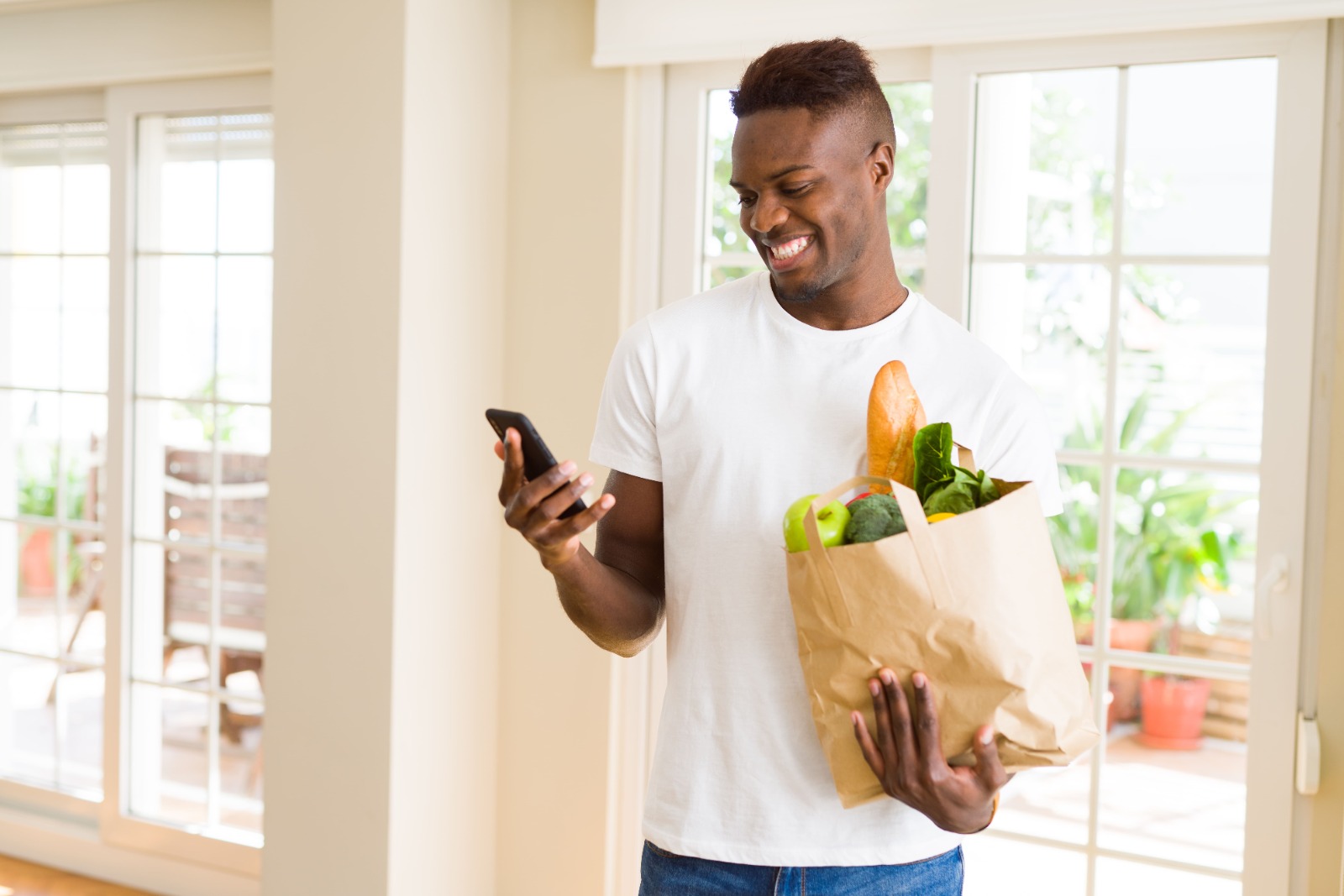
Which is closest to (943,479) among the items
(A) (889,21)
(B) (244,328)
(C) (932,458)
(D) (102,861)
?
(C) (932,458)

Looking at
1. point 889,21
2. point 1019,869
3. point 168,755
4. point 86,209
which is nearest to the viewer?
point 889,21

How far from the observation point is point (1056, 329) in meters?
3.33

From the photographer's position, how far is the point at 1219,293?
2.43 meters

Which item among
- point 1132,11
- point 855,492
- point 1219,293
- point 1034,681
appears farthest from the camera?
point 1219,293

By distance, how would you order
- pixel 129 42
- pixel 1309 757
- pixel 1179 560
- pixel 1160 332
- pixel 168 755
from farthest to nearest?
pixel 1179 560 < pixel 168 755 < pixel 129 42 < pixel 1160 332 < pixel 1309 757

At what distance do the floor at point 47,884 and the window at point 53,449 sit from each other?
0.77 feet

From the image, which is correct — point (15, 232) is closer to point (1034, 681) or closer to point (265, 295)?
point (265, 295)

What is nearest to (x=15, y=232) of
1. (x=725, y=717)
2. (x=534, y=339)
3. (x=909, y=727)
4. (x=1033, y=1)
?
(x=534, y=339)

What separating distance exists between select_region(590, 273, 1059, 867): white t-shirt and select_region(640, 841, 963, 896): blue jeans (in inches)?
0.9

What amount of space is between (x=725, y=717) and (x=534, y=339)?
1.75 metres

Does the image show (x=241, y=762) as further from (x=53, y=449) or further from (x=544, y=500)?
(x=544, y=500)

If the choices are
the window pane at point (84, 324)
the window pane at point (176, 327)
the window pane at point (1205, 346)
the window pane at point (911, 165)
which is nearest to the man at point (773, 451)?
the window pane at point (1205, 346)

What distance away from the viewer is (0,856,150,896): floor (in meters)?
3.40

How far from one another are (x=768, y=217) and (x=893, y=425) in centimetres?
27
